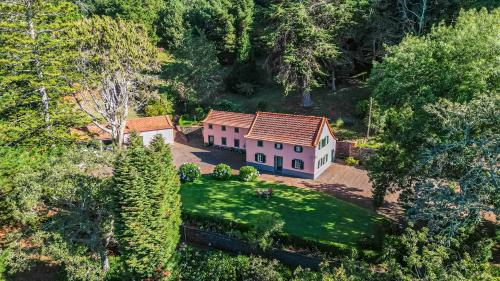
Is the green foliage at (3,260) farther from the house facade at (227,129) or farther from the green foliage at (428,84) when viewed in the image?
the house facade at (227,129)

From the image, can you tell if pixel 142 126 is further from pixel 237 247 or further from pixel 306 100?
pixel 237 247

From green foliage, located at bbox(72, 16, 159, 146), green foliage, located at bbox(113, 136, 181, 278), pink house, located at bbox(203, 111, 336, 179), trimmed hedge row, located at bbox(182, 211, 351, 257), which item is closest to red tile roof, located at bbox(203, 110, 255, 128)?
pink house, located at bbox(203, 111, 336, 179)

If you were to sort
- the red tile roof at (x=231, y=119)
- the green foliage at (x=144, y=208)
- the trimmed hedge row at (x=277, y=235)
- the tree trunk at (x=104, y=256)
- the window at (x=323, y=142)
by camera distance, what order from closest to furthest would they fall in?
the green foliage at (x=144, y=208), the tree trunk at (x=104, y=256), the trimmed hedge row at (x=277, y=235), the window at (x=323, y=142), the red tile roof at (x=231, y=119)

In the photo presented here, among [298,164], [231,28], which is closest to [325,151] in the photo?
[298,164]

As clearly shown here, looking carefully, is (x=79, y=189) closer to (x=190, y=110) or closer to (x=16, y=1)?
(x=16, y=1)

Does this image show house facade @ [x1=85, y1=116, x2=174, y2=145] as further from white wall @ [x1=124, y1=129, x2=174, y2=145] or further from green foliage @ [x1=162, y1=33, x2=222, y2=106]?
green foliage @ [x1=162, y1=33, x2=222, y2=106]

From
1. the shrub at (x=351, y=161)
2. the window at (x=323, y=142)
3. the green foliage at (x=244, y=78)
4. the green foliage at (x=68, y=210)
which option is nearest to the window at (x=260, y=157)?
the window at (x=323, y=142)

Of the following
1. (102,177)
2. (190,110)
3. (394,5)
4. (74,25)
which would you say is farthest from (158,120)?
(394,5)

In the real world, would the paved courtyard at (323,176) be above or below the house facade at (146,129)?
below

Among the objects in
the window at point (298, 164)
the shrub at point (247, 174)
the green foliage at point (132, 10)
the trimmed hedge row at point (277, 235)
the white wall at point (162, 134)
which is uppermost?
the green foliage at point (132, 10)
